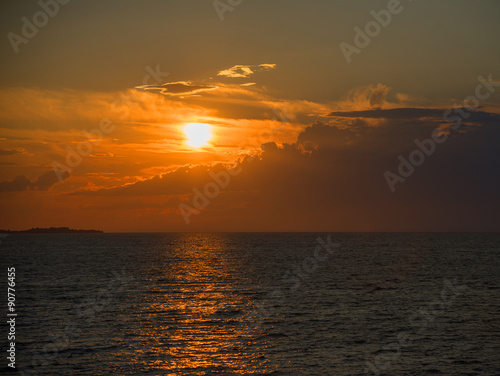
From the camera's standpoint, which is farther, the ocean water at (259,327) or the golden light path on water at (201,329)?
the golden light path on water at (201,329)

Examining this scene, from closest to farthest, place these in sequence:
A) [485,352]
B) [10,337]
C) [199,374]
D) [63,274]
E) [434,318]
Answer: [199,374]
[485,352]
[10,337]
[434,318]
[63,274]

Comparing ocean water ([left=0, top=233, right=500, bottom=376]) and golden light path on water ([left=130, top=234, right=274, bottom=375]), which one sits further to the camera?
golden light path on water ([left=130, top=234, right=274, bottom=375])

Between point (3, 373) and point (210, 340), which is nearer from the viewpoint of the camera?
point (3, 373)

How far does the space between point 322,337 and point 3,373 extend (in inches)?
961

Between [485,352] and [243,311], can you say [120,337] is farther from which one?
[485,352]

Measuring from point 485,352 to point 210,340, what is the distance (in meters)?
21.5

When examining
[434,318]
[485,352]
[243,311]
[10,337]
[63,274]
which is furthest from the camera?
[63,274]

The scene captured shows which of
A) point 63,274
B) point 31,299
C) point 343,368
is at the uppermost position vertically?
point 63,274

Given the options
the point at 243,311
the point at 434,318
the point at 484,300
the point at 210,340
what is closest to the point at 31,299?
the point at 243,311

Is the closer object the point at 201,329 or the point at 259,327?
the point at 201,329

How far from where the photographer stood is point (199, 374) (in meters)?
32.5

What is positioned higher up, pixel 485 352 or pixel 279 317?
pixel 279 317

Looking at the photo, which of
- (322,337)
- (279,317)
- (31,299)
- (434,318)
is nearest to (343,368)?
(322,337)

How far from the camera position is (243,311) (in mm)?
54250
